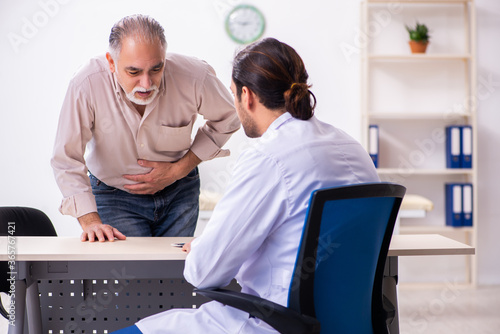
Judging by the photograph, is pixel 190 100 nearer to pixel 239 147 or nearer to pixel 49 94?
pixel 239 147

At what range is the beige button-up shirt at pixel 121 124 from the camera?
2.07 meters

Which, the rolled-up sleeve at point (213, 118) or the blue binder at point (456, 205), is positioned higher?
the rolled-up sleeve at point (213, 118)

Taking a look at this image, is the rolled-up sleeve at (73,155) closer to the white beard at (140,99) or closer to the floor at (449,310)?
the white beard at (140,99)

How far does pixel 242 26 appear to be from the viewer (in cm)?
438

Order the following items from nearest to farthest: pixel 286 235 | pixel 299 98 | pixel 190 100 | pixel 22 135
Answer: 1. pixel 286 235
2. pixel 299 98
3. pixel 190 100
4. pixel 22 135

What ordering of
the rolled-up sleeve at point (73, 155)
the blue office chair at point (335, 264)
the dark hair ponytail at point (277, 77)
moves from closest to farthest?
the blue office chair at point (335, 264), the dark hair ponytail at point (277, 77), the rolled-up sleeve at point (73, 155)

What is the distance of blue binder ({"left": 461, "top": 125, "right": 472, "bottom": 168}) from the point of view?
4.24 metres

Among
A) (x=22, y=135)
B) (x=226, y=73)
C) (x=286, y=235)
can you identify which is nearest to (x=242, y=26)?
(x=226, y=73)

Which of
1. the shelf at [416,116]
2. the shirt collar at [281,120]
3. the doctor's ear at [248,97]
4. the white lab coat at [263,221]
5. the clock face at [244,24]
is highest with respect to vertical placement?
the clock face at [244,24]

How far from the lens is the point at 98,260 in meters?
1.69

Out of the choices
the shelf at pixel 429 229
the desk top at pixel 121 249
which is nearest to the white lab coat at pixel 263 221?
the desk top at pixel 121 249

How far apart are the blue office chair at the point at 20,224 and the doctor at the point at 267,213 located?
3.59 ft

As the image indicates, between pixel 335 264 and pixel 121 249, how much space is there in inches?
29.7

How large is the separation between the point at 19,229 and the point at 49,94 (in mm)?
2202
